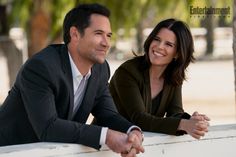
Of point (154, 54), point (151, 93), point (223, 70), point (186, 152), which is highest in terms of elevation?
point (154, 54)

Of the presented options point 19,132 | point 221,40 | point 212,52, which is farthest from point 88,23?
point 221,40

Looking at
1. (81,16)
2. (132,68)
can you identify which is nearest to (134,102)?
(132,68)

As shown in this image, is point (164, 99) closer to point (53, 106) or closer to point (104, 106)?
point (104, 106)

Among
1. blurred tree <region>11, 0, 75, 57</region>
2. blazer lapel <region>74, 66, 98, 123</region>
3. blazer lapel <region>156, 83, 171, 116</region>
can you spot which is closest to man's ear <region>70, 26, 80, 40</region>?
blazer lapel <region>74, 66, 98, 123</region>

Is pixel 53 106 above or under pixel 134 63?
under

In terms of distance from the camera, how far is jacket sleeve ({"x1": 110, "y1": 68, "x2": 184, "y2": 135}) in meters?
3.06

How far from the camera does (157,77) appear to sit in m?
3.53

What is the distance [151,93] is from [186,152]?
55cm

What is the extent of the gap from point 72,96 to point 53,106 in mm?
155

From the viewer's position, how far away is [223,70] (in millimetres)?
20406

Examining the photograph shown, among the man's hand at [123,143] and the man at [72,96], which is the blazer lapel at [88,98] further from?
the man's hand at [123,143]

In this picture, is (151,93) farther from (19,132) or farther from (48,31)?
(48,31)

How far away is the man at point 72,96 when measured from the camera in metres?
2.69

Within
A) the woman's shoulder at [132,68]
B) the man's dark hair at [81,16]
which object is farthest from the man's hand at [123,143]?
the woman's shoulder at [132,68]
